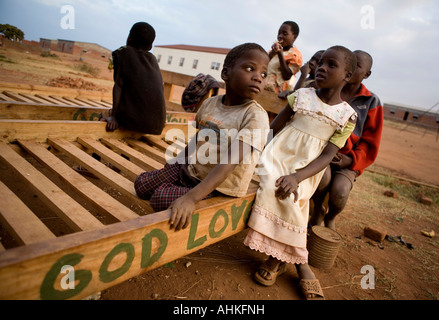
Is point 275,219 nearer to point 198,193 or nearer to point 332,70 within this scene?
point 198,193

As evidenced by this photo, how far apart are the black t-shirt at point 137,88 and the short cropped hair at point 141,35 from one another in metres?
0.08

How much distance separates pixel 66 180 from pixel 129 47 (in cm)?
157

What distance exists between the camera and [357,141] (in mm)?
2422

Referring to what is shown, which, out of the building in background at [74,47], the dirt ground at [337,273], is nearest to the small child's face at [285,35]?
the dirt ground at [337,273]

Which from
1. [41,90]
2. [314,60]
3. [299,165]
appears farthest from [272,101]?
[41,90]

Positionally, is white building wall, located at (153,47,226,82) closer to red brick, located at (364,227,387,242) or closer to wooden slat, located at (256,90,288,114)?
wooden slat, located at (256,90,288,114)

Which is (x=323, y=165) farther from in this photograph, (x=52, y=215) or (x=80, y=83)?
(x=80, y=83)

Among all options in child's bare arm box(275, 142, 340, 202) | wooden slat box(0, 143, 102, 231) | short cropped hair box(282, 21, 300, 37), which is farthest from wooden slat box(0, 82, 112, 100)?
child's bare arm box(275, 142, 340, 202)

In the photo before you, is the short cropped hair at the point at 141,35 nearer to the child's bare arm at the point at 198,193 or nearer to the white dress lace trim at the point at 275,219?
the child's bare arm at the point at 198,193

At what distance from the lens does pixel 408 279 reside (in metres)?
2.38

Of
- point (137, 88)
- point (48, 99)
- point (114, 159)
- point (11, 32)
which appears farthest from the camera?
point (11, 32)

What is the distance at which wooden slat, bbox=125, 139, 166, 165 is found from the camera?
8.44 ft

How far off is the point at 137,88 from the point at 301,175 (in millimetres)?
1859
